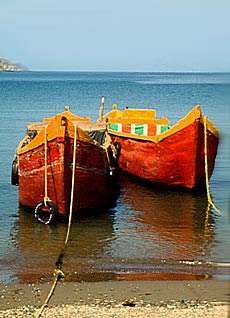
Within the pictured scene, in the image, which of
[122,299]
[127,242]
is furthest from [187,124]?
[122,299]

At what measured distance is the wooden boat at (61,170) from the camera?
12.8 m

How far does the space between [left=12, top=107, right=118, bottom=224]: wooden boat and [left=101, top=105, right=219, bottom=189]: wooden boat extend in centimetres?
275

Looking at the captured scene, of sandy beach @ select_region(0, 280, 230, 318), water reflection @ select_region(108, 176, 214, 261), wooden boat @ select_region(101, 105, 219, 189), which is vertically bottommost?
water reflection @ select_region(108, 176, 214, 261)

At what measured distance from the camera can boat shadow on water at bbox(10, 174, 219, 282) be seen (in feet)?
33.3

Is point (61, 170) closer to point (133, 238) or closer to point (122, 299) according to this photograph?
point (133, 238)

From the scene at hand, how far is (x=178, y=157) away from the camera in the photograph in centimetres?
1670

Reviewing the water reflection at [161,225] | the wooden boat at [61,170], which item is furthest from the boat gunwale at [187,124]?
the wooden boat at [61,170]

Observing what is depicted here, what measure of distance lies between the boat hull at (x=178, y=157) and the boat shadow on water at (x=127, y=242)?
722mm

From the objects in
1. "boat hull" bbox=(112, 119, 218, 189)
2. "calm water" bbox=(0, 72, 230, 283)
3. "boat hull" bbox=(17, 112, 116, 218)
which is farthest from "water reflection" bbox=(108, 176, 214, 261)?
"boat hull" bbox=(17, 112, 116, 218)

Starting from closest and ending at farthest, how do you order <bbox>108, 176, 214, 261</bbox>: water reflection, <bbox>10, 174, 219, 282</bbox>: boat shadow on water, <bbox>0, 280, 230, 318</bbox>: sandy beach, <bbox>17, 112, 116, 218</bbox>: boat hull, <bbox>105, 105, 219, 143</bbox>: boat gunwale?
<bbox>0, 280, 230, 318</bbox>: sandy beach < <bbox>10, 174, 219, 282</bbox>: boat shadow on water < <bbox>108, 176, 214, 261</bbox>: water reflection < <bbox>17, 112, 116, 218</bbox>: boat hull < <bbox>105, 105, 219, 143</bbox>: boat gunwale

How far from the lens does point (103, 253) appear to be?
11398 mm

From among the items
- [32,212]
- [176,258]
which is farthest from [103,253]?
[32,212]

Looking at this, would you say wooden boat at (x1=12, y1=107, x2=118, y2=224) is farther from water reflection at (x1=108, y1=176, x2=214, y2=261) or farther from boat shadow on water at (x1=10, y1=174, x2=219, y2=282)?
water reflection at (x1=108, y1=176, x2=214, y2=261)

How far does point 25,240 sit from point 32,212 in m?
1.87
